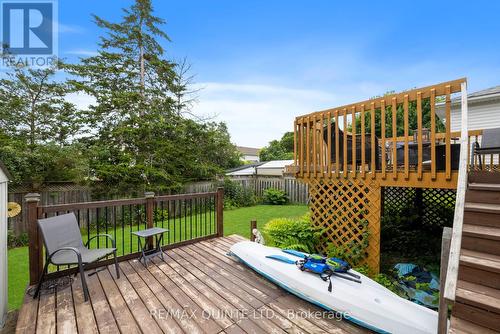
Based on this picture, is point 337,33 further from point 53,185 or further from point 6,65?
point 6,65

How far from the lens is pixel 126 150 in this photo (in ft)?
30.3

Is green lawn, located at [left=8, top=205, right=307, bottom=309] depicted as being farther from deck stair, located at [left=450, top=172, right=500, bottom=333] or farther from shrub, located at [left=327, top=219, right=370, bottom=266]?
deck stair, located at [left=450, top=172, right=500, bottom=333]

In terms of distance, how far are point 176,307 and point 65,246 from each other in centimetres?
171

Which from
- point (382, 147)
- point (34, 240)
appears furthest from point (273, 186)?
point (34, 240)

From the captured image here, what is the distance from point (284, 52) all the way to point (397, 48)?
4.91m

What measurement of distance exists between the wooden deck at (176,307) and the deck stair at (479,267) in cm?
87

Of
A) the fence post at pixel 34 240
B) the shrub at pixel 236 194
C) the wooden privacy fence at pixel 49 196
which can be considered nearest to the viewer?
the fence post at pixel 34 240

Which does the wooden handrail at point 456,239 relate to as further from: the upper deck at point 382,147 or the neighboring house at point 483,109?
the neighboring house at point 483,109

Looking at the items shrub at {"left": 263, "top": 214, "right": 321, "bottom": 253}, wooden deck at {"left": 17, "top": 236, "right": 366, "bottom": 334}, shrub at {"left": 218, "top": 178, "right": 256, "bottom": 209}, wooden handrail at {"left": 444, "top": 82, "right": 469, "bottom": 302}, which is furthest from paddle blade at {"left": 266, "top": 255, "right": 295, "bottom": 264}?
shrub at {"left": 218, "top": 178, "right": 256, "bottom": 209}

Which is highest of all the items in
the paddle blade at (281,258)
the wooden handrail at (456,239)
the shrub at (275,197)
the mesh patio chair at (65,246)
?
the wooden handrail at (456,239)

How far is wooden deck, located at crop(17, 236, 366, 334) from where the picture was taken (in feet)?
6.72

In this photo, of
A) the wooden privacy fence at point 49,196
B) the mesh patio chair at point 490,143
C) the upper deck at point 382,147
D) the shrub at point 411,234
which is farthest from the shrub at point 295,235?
the wooden privacy fence at point 49,196

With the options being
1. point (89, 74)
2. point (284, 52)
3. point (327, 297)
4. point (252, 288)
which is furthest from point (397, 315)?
point (89, 74)

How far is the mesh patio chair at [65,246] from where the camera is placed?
2510 millimetres
